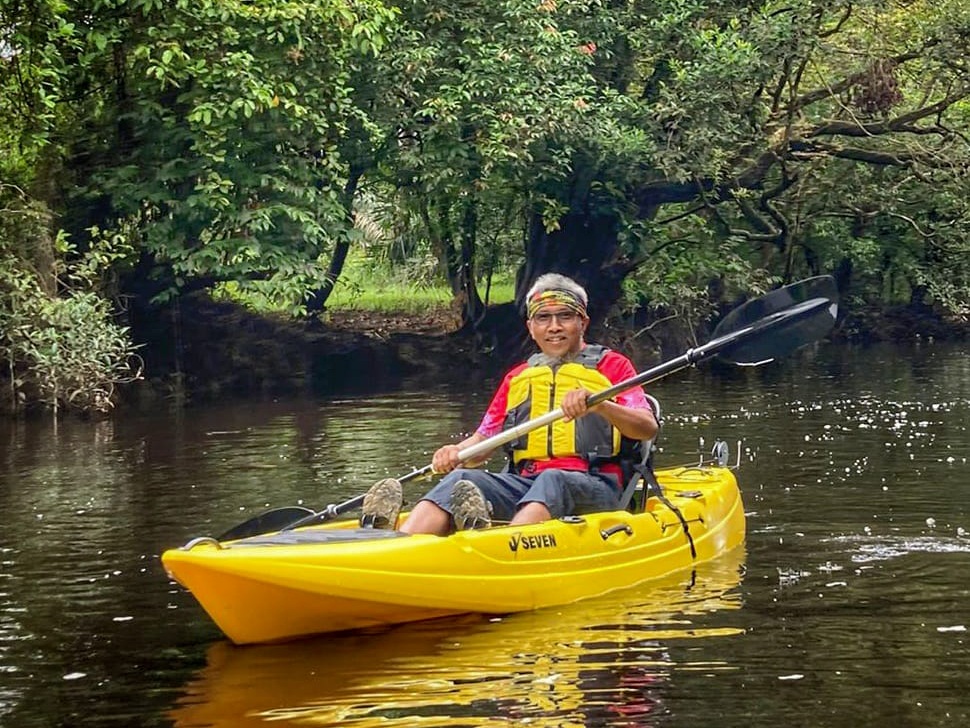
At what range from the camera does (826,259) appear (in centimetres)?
2716

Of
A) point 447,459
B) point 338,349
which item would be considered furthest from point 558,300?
point 338,349

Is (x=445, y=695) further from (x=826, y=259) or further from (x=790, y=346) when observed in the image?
(x=826, y=259)

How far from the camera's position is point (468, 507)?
6480mm

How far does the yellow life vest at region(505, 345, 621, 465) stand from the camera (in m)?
7.02

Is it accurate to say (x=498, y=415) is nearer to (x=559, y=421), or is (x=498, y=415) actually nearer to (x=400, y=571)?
(x=559, y=421)

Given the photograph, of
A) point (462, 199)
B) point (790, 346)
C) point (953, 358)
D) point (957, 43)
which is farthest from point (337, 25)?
point (953, 358)

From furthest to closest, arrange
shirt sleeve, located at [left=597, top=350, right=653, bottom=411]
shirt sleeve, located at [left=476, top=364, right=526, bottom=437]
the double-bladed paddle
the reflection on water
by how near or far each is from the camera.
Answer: the double-bladed paddle < shirt sleeve, located at [left=476, top=364, right=526, bottom=437] < shirt sleeve, located at [left=597, top=350, right=653, bottom=411] < the reflection on water

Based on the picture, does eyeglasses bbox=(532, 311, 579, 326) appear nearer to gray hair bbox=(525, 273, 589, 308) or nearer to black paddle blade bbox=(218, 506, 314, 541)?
gray hair bbox=(525, 273, 589, 308)

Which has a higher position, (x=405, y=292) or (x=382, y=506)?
(x=405, y=292)

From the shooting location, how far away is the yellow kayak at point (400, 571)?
224 inches

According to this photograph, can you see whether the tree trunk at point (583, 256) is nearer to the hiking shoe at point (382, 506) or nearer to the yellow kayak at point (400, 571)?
the yellow kayak at point (400, 571)

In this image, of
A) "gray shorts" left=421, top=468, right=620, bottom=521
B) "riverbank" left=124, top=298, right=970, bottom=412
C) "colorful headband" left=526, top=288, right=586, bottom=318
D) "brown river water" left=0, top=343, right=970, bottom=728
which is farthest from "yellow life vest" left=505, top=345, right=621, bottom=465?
"riverbank" left=124, top=298, right=970, bottom=412

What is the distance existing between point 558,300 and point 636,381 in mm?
538

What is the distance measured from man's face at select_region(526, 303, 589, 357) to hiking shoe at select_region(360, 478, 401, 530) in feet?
3.30
